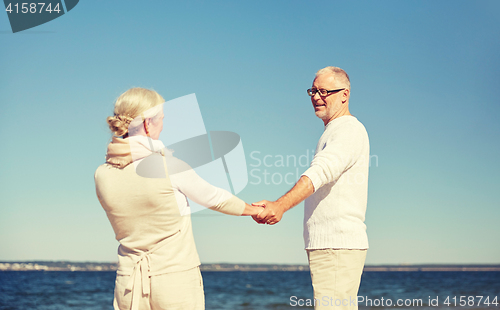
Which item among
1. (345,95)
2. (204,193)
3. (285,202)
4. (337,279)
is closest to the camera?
(204,193)

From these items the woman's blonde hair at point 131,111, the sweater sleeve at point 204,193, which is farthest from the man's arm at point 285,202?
the woman's blonde hair at point 131,111

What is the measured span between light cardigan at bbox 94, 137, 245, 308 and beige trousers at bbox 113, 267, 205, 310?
0.13ft

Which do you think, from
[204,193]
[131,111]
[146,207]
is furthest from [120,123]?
[204,193]

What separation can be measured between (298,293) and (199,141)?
1032 inches

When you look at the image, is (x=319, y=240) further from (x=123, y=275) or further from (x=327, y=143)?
(x=123, y=275)

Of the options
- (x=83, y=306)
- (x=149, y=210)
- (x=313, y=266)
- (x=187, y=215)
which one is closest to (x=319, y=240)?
(x=313, y=266)

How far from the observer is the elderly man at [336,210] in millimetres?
2750

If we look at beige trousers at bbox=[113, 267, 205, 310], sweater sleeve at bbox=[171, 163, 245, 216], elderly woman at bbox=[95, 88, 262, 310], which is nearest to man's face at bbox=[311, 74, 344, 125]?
sweater sleeve at bbox=[171, 163, 245, 216]

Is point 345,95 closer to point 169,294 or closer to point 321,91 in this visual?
point 321,91

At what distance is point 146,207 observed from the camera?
229 cm

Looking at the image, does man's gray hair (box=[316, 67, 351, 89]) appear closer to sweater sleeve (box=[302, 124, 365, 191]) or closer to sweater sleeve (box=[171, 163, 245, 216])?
sweater sleeve (box=[302, 124, 365, 191])

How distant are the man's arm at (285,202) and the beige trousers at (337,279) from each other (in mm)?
378

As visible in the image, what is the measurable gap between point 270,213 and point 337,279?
2.16 feet

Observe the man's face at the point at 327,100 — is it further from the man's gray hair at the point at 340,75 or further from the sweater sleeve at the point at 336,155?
the sweater sleeve at the point at 336,155
